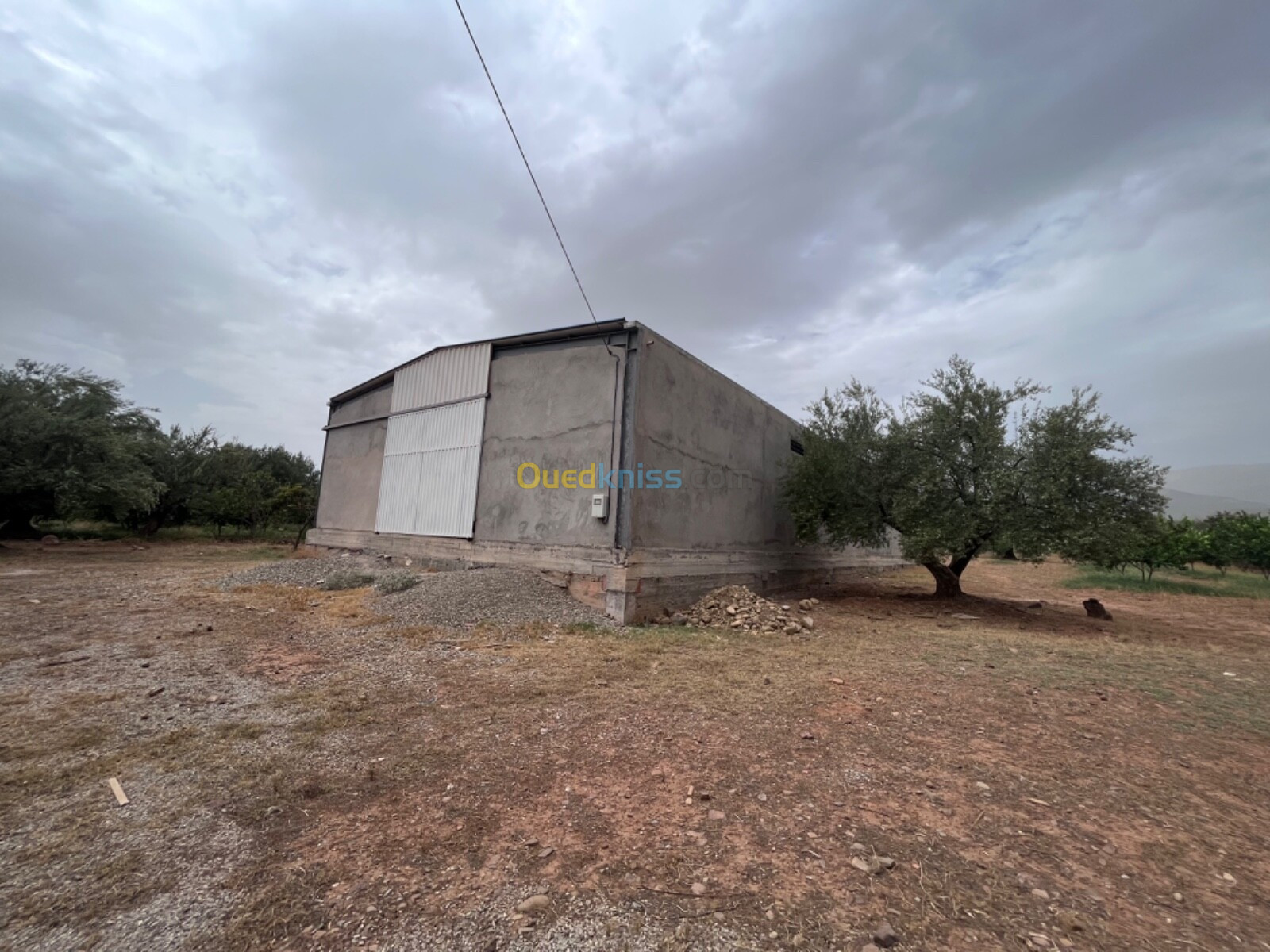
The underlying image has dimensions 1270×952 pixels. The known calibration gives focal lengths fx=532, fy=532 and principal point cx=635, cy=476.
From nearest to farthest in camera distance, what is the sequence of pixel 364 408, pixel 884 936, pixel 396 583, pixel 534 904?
1. pixel 884 936
2. pixel 534 904
3. pixel 396 583
4. pixel 364 408

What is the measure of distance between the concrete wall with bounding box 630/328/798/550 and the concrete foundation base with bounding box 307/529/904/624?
1.03 feet

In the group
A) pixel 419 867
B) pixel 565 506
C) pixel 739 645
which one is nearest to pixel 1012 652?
pixel 739 645

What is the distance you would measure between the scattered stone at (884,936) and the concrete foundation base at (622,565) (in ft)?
19.1

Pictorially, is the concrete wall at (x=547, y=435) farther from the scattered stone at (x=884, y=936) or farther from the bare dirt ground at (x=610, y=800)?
the scattered stone at (x=884, y=936)

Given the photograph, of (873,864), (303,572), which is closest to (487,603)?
(303,572)

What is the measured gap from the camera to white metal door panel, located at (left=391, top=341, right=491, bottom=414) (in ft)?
34.8

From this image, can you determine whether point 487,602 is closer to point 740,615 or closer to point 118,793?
point 740,615

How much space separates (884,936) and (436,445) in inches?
435

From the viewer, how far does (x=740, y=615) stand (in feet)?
26.6

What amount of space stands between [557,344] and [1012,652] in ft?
26.7

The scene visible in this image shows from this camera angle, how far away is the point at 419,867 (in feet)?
6.93

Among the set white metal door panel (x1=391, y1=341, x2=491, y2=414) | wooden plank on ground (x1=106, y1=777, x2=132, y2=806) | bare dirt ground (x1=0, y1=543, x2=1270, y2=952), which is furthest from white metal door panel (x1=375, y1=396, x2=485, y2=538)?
wooden plank on ground (x1=106, y1=777, x2=132, y2=806)

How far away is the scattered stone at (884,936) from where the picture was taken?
5.85 ft

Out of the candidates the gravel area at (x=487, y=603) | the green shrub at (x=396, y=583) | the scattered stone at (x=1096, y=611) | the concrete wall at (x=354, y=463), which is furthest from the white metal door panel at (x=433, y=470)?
the scattered stone at (x=1096, y=611)
